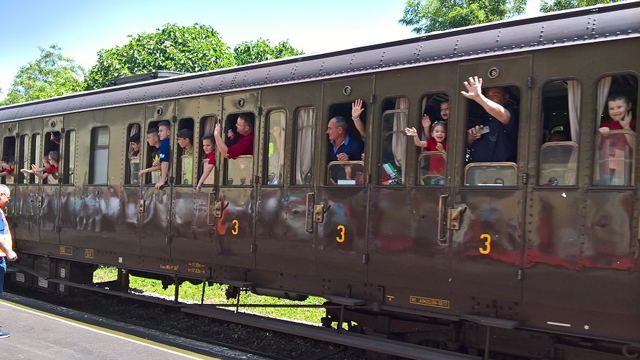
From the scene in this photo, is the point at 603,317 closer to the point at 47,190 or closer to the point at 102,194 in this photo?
the point at 102,194

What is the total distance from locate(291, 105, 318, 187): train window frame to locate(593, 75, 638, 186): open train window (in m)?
3.06

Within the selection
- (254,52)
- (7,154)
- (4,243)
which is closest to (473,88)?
(4,243)

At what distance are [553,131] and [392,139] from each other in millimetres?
1624

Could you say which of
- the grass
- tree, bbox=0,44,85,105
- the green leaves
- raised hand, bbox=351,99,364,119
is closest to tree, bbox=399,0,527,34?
the green leaves

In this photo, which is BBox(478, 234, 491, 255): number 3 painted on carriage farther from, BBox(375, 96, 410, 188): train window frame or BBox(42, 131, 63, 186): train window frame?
BBox(42, 131, 63, 186): train window frame

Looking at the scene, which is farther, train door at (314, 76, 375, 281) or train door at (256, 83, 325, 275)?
train door at (256, 83, 325, 275)

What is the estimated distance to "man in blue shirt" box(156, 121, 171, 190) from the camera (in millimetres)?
8914

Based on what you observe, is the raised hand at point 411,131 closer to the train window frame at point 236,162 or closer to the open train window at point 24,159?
the train window frame at point 236,162

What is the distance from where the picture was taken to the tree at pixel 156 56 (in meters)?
20.3

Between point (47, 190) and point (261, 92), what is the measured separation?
5388mm

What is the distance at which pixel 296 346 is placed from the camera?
8133 millimetres

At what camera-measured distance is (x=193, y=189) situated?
853 centimetres

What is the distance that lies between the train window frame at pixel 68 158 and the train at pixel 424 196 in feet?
4.61

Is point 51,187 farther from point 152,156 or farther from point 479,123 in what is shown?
point 479,123
